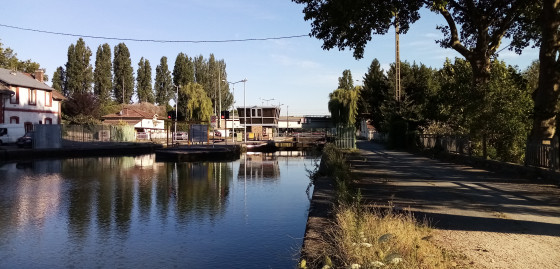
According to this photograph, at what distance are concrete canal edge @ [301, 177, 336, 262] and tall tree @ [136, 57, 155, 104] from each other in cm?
9328

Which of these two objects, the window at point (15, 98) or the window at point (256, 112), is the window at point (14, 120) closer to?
the window at point (15, 98)

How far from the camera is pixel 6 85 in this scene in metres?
46.9

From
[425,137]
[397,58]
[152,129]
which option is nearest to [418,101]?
[397,58]

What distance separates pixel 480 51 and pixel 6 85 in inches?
1835

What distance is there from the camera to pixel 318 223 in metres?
8.52

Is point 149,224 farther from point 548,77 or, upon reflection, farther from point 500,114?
point 500,114

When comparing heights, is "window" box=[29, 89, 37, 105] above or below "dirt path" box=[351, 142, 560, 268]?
above

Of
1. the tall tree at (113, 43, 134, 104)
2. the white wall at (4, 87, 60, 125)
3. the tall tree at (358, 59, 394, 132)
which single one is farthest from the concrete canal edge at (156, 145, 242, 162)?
the tall tree at (113, 43, 134, 104)

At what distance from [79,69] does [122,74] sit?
14258mm

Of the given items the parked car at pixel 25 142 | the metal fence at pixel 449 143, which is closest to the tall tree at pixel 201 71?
the parked car at pixel 25 142

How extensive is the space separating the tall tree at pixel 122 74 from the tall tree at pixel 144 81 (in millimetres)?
2822

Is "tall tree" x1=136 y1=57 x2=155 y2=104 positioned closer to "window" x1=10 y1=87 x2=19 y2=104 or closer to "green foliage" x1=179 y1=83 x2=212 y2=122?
"green foliage" x1=179 y1=83 x2=212 y2=122

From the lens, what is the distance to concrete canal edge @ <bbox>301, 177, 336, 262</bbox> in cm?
644

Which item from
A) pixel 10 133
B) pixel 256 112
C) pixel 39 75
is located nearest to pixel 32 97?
pixel 39 75
